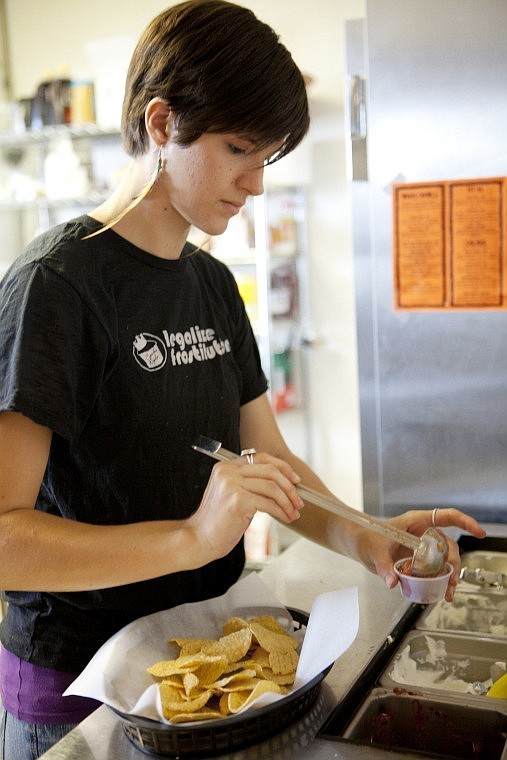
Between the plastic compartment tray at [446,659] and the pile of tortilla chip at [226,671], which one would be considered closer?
the pile of tortilla chip at [226,671]

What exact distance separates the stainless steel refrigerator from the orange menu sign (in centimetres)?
2

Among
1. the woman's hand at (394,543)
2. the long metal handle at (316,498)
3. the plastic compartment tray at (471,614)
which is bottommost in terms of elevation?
the plastic compartment tray at (471,614)

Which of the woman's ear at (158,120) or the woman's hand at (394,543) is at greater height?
the woman's ear at (158,120)

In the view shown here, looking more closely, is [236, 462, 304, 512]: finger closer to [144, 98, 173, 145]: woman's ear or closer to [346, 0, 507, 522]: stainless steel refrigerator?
[144, 98, 173, 145]: woman's ear

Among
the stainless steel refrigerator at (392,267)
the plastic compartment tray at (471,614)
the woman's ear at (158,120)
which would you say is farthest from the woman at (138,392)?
the stainless steel refrigerator at (392,267)

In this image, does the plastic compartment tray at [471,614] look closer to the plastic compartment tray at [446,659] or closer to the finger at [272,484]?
the plastic compartment tray at [446,659]

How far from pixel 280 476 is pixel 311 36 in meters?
2.85

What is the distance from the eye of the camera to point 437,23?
154cm

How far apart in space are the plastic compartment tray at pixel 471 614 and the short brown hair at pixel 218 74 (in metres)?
0.72

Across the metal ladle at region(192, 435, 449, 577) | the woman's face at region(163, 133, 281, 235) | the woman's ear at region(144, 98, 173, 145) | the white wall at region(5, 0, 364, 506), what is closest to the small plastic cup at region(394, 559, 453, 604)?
the metal ladle at region(192, 435, 449, 577)

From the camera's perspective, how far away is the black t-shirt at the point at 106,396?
0.91 meters

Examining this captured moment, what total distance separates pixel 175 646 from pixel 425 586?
1.07 ft

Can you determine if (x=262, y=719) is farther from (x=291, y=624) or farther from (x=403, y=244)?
(x=403, y=244)

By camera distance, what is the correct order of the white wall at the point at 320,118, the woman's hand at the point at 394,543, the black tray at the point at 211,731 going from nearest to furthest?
the black tray at the point at 211,731, the woman's hand at the point at 394,543, the white wall at the point at 320,118
